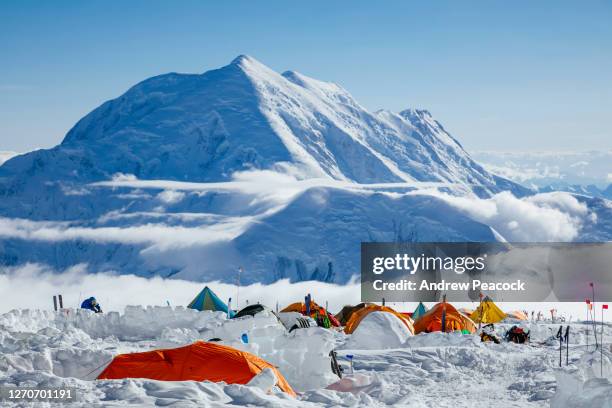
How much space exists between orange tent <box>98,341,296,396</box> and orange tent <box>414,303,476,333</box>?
721 inches

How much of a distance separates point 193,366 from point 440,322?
19.7 meters

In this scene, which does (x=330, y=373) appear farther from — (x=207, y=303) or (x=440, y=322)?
(x=207, y=303)

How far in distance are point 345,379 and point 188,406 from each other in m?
5.00

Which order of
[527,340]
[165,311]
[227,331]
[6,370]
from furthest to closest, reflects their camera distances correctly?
[165,311], [527,340], [227,331], [6,370]

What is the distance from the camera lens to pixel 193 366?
677 inches

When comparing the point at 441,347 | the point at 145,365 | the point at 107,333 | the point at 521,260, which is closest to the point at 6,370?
the point at 145,365

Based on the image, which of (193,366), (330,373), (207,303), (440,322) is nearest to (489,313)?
(207,303)

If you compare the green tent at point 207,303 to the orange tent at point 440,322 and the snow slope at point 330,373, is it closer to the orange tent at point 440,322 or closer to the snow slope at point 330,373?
the orange tent at point 440,322

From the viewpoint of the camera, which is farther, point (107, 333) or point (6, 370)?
point (107, 333)

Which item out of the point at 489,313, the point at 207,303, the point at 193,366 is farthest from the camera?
the point at 489,313

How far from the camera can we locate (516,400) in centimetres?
1853

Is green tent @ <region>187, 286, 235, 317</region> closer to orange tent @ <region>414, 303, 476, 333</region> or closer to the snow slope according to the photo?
orange tent @ <region>414, 303, 476, 333</region>

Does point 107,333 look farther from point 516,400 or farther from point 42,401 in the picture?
point 42,401

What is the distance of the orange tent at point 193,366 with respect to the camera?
56.0ft
